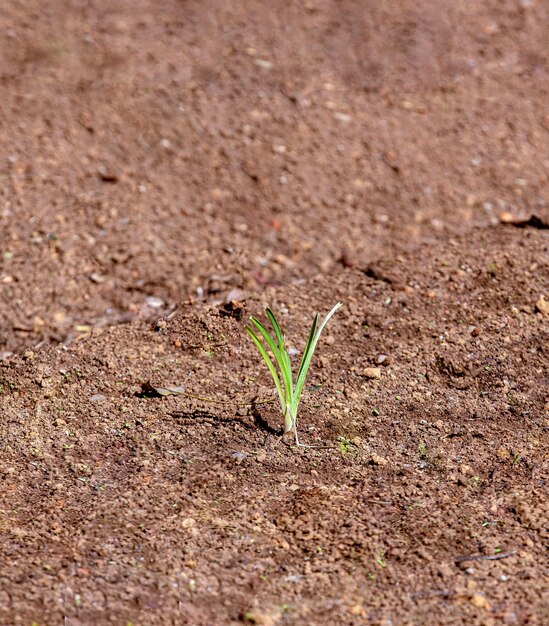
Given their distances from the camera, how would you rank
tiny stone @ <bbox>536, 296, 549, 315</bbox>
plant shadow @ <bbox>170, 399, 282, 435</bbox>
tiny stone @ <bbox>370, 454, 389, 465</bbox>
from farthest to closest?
tiny stone @ <bbox>536, 296, 549, 315</bbox>
plant shadow @ <bbox>170, 399, 282, 435</bbox>
tiny stone @ <bbox>370, 454, 389, 465</bbox>

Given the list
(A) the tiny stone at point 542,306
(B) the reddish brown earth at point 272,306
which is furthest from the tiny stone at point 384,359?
(A) the tiny stone at point 542,306

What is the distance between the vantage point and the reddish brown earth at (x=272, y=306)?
6.63 ft

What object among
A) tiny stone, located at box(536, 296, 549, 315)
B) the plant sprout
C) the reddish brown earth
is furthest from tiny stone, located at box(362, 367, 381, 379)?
tiny stone, located at box(536, 296, 549, 315)

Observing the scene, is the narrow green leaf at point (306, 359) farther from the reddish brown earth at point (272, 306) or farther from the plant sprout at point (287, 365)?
the reddish brown earth at point (272, 306)

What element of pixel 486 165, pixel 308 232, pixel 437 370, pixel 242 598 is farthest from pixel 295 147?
pixel 242 598

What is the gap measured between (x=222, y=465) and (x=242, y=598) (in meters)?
0.48

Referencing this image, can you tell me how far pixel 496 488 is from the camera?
2.24 meters

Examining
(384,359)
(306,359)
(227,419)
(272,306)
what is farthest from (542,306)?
(227,419)

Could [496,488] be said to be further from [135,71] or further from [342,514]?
[135,71]

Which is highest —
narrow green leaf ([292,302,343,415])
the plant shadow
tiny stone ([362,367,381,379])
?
narrow green leaf ([292,302,343,415])

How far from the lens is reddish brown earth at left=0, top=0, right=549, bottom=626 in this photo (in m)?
2.02

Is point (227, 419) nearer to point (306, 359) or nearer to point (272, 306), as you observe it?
point (306, 359)

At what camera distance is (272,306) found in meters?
3.03

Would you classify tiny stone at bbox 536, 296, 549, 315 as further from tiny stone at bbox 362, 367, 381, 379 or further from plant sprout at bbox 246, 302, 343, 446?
plant sprout at bbox 246, 302, 343, 446
